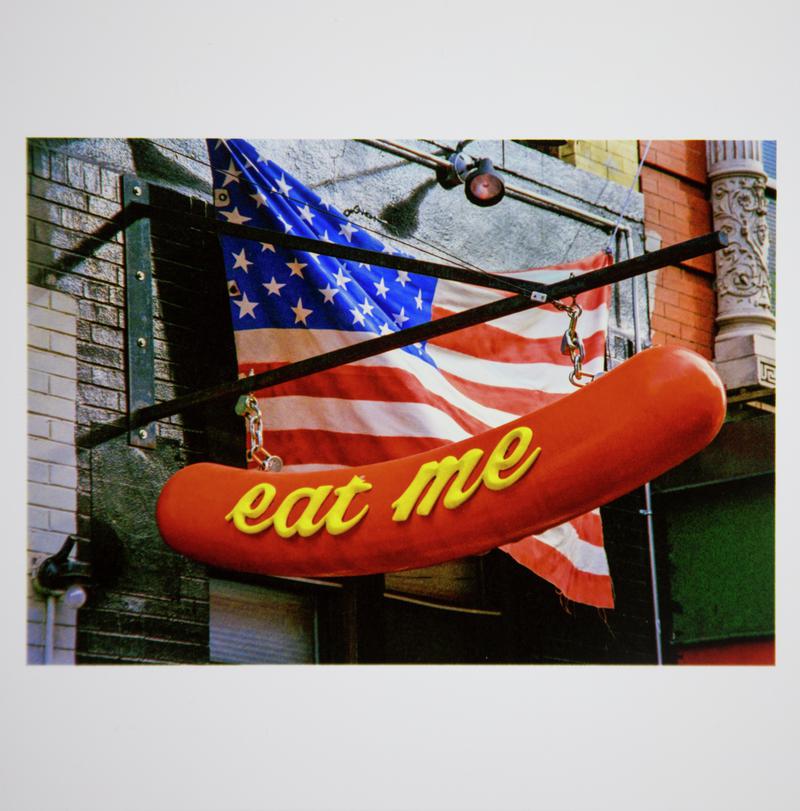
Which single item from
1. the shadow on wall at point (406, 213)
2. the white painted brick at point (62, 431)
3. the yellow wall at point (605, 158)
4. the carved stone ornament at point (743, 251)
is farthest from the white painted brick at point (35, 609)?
the carved stone ornament at point (743, 251)

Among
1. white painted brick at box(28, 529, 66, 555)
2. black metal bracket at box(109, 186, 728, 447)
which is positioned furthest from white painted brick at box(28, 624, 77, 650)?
black metal bracket at box(109, 186, 728, 447)

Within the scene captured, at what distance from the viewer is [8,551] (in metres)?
4.34

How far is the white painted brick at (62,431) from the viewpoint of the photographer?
442cm

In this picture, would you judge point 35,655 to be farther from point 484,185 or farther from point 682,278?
point 682,278

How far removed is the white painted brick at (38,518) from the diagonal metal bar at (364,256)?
96 centimetres

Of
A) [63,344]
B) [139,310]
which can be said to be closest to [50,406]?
[63,344]

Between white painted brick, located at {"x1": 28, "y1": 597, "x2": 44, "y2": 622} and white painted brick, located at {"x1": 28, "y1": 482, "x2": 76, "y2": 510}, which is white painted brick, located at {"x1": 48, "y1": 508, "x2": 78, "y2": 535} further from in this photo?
white painted brick, located at {"x1": 28, "y1": 597, "x2": 44, "y2": 622}

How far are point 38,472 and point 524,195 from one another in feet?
7.02

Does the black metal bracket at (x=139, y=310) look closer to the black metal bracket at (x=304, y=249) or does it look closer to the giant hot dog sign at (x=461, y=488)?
the black metal bracket at (x=304, y=249)

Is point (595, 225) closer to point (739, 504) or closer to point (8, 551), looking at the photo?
point (739, 504)

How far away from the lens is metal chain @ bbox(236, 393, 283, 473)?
443 cm

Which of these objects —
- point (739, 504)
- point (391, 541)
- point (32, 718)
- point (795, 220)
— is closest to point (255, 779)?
point (32, 718)

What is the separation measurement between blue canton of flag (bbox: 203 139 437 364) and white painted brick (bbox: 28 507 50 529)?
0.83 metres
